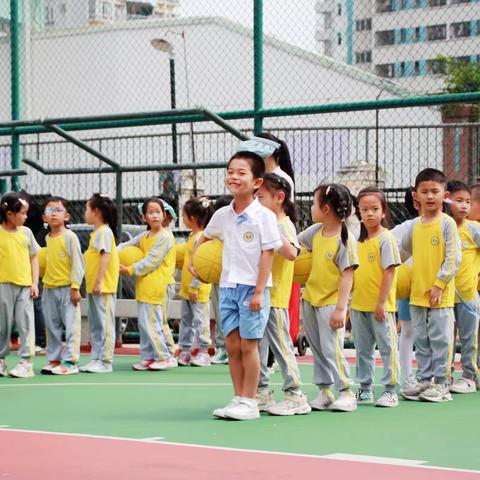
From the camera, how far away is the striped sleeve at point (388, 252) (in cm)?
899

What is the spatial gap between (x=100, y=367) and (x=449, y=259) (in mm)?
3725

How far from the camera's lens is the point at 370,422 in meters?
7.76

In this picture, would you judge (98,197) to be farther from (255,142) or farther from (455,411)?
(455,411)

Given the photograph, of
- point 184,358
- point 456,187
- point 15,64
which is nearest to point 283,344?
point 456,187

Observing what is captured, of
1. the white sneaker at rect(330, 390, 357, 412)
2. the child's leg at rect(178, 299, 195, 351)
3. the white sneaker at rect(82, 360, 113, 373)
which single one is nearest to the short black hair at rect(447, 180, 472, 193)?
the white sneaker at rect(330, 390, 357, 412)

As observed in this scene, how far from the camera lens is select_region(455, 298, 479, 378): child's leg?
9883mm

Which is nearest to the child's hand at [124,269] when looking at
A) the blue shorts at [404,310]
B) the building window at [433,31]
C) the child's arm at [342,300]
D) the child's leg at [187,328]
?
the child's leg at [187,328]

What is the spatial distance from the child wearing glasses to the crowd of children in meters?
0.01

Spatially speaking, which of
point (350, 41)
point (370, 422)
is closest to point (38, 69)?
point (350, 41)

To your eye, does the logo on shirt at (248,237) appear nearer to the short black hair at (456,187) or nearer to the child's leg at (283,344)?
the child's leg at (283,344)

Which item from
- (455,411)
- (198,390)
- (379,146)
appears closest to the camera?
(455,411)

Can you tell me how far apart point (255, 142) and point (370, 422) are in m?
1.91

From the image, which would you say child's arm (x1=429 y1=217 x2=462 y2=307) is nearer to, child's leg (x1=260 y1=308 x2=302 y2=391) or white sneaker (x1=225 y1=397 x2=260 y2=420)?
child's leg (x1=260 y1=308 x2=302 y2=391)

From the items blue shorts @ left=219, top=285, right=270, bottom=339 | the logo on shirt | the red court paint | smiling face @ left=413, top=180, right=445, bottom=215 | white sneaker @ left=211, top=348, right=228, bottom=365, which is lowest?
white sneaker @ left=211, top=348, right=228, bottom=365
